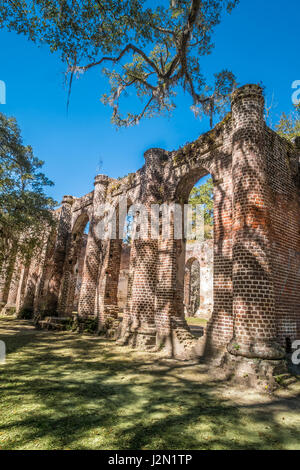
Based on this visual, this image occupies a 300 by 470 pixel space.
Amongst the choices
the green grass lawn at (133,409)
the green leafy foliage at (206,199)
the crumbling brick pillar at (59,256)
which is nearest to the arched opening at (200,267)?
the green leafy foliage at (206,199)

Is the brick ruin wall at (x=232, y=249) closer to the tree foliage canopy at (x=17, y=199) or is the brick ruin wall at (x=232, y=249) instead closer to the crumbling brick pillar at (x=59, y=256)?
the tree foliage canopy at (x=17, y=199)

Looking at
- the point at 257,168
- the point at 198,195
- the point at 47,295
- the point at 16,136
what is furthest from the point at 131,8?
the point at 198,195

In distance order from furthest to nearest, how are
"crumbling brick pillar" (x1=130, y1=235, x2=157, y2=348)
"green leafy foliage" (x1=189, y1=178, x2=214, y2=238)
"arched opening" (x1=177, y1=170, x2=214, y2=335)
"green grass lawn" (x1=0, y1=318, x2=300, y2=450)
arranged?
1. "green leafy foliage" (x1=189, y1=178, x2=214, y2=238)
2. "arched opening" (x1=177, y1=170, x2=214, y2=335)
3. "crumbling brick pillar" (x1=130, y1=235, x2=157, y2=348)
4. "green grass lawn" (x1=0, y1=318, x2=300, y2=450)

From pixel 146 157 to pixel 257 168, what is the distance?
5482 millimetres

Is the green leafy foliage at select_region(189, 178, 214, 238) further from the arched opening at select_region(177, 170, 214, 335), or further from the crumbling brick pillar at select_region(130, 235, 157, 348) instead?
the crumbling brick pillar at select_region(130, 235, 157, 348)

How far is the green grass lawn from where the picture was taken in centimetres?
288

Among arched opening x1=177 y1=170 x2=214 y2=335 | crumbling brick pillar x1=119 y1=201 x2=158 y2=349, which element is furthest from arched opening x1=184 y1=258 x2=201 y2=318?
crumbling brick pillar x1=119 y1=201 x2=158 y2=349

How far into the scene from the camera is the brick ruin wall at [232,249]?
19.3ft

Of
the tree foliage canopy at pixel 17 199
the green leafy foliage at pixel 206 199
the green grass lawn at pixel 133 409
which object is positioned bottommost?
the green grass lawn at pixel 133 409

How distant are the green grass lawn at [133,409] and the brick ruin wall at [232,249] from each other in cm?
134

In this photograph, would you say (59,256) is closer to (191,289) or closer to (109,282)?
(109,282)

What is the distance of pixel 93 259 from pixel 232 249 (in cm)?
904

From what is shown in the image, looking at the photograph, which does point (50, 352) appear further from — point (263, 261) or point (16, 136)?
point (16, 136)

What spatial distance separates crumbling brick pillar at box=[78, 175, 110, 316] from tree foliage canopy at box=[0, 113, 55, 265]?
2322 millimetres
